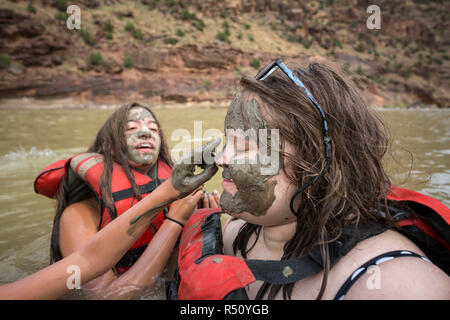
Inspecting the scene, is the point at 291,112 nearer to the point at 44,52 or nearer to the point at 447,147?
the point at 447,147

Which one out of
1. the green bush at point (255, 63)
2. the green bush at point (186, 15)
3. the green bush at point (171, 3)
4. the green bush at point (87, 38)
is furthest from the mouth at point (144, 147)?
the green bush at point (171, 3)

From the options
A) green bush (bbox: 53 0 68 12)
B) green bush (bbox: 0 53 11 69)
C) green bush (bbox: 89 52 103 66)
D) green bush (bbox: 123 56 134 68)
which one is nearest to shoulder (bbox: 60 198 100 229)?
green bush (bbox: 0 53 11 69)

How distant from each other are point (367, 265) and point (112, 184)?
2112 millimetres

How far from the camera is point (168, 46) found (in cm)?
2548

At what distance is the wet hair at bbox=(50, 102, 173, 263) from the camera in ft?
7.95

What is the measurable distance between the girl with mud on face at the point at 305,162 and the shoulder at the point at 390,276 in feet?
0.26

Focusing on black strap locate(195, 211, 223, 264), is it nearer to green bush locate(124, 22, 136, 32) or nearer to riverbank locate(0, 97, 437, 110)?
riverbank locate(0, 97, 437, 110)

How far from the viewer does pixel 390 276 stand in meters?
1.01

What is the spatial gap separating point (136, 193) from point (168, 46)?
2561 cm

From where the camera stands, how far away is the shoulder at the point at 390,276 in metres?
0.98

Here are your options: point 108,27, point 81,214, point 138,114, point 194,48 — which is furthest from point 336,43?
point 81,214

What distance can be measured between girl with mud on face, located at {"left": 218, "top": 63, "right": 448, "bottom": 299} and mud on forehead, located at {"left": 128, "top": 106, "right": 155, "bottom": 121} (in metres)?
1.67

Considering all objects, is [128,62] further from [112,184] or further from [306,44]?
[306,44]
